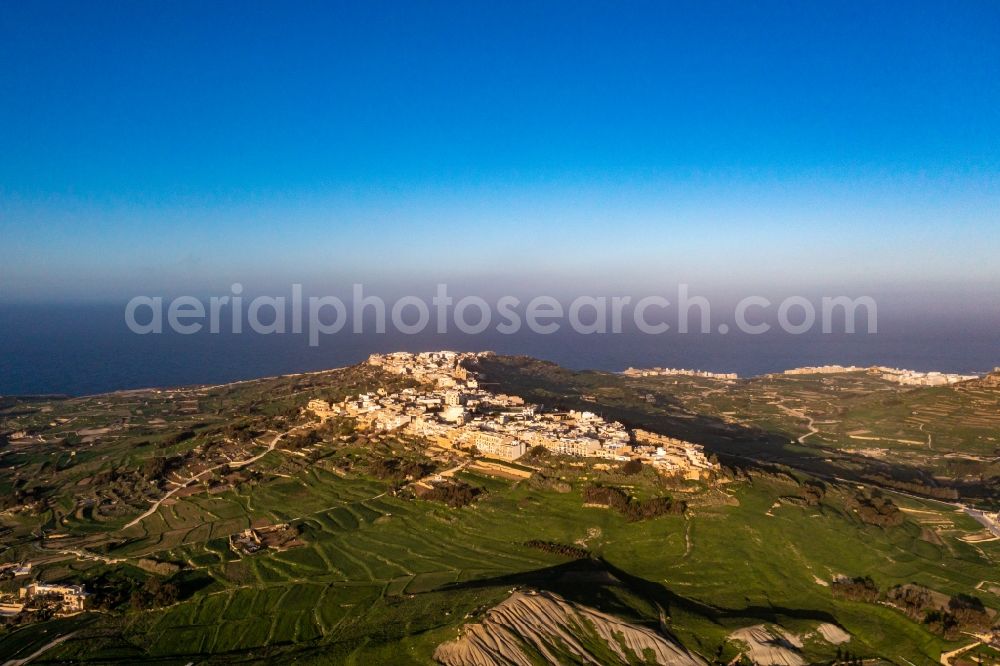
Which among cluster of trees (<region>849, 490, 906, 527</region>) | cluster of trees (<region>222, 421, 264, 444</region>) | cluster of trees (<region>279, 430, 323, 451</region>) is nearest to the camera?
cluster of trees (<region>849, 490, 906, 527</region>)

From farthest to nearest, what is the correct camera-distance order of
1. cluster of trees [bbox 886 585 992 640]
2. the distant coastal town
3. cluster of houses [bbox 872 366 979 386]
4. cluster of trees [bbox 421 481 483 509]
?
1. the distant coastal town
2. cluster of houses [bbox 872 366 979 386]
3. cluster of trees [bbox 421 481 483 509]
4. cluster of trees [bbox 886 585 992 640]

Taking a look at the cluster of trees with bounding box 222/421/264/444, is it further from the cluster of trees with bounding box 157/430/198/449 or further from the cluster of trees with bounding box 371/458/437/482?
the cluster of trees with bounding box 371/458/437/482

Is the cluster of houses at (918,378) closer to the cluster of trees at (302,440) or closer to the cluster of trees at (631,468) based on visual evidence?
the cluster of trees at (631,468)

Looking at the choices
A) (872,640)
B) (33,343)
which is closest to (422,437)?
(872,640)

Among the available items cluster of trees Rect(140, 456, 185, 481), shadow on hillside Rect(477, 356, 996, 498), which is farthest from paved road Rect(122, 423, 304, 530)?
shadow on hillside Rect(477, 356, 996, 498)

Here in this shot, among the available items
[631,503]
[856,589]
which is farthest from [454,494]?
[856,589]

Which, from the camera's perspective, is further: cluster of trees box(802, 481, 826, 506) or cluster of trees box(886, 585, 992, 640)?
cluster of trees box(802, 481, 826, 506)

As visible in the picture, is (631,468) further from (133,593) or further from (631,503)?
(133,593)
